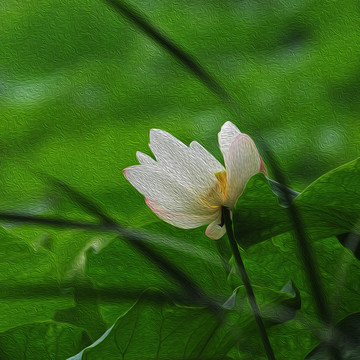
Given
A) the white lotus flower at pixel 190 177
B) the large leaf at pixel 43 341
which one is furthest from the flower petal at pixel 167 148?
the large leaf at pixel 43 341

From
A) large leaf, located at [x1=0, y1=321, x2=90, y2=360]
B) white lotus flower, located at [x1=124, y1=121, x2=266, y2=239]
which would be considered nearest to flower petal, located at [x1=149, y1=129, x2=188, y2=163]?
white lotus flower, located at [x1=124, y1=121, x2=266, y2=239]

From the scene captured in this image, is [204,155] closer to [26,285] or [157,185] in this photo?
[157,185]

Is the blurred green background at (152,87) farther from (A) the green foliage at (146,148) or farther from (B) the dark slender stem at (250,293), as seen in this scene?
(B) the dark slender stem at (250,293)

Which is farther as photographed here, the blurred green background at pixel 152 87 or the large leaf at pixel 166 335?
the blurred green background at pixel 152 87

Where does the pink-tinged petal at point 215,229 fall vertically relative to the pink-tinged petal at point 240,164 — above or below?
below

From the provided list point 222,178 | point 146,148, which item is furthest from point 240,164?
point 146,148

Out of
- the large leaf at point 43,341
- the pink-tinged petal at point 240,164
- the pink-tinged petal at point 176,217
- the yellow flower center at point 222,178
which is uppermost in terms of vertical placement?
the pink-tinged petal at point 240,164
